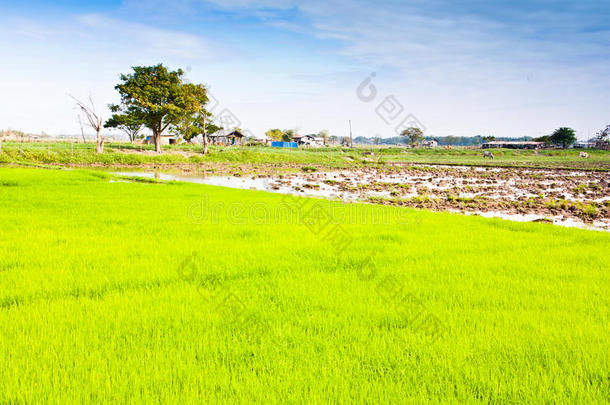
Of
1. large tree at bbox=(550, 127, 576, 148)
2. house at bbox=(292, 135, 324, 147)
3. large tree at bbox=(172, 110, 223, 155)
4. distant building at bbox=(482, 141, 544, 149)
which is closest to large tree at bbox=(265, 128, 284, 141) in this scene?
house at bbox=(292, 135, 324, 147)

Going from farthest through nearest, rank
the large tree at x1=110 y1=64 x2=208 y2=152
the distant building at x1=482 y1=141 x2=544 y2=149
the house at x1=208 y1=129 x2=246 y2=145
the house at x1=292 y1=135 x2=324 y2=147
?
the distant building at x1=482 y1=141 x2=544 y2=149, the house at x1=292 y1=135 x2=324 y2=147, the house at x1=208 y1=129 x2=246 y2=145, the large tree at x1=110 y1=64 x2=208 y2=152

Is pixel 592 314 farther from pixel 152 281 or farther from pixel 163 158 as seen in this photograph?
pixel 163 158

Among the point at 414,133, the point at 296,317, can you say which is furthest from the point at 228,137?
the point at 296,317

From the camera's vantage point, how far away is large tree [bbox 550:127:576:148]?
96.7m

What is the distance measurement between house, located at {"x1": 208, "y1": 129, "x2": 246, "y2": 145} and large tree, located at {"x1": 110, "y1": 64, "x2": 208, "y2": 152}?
3904cm

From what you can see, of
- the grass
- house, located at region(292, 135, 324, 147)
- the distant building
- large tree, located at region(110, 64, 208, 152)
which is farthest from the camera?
the distant building

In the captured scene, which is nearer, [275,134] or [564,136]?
[564,136]

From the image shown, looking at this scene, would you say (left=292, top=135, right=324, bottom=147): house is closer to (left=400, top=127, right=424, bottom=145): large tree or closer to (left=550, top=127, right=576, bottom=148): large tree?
(left=400, top=127, right=424, bottom=145): large tree

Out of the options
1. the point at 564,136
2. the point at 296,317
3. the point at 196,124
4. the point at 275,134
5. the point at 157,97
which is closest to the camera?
the point at 296,317

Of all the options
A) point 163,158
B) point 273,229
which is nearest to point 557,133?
point 163,158

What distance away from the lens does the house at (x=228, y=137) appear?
83625 millimetres

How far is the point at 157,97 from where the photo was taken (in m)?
41.5

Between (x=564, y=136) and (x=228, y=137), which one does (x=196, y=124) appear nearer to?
(x=228, y=137)

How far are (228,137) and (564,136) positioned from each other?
293 feet
